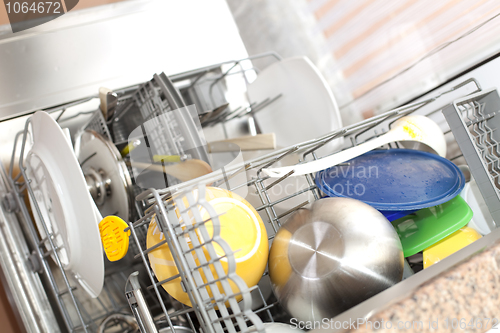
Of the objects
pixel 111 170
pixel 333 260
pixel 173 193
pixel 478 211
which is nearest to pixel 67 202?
pixel 111 170

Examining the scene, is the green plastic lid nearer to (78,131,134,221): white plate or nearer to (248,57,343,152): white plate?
(248,57,343,152): white plate

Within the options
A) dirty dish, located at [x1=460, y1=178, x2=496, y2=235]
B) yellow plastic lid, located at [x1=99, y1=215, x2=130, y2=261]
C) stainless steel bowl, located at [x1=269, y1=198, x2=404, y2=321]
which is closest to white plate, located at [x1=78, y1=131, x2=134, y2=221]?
yellow plastic lid, located at [x1=99, y1=215, x2=130, y2=261]

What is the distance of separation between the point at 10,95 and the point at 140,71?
0.30 meters

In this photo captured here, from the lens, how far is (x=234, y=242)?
0.45 metres

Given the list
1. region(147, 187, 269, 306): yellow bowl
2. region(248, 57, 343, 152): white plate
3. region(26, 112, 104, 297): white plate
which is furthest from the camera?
region(248, 57, 343, 152): white plate

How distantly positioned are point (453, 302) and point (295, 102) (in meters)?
0.69

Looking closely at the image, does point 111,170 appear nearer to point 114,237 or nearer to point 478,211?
point 114,237

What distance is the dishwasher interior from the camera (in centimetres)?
41

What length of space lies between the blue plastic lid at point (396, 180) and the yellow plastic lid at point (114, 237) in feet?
0.97

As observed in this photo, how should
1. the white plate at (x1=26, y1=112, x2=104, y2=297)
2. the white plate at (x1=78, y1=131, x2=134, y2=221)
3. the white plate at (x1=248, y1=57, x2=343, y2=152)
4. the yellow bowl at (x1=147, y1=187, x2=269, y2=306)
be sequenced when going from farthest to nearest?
the white plate at (x1=248, y1=57, x2=343, y2=152), the white plate at (x1=78, y1=131, x2=134, y2=221), the white plate at (x1=26, y1=112, x2=104, y2=297), the yellow bowl at (x1=147, y1=187, x2=269, y2=306)

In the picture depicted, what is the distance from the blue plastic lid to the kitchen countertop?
0.47 ft

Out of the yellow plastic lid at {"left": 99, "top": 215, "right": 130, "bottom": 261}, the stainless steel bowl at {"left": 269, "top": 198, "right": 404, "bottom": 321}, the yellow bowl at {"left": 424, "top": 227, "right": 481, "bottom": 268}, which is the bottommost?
the yellow bowl at {"left": 424, "top": 227, "right": 481, "bottom": 268}

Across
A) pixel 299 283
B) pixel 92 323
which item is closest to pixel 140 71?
pixel 92 323

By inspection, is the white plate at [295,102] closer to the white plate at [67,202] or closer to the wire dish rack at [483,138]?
the wire dish rack at [483,138]
